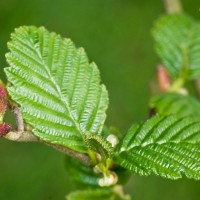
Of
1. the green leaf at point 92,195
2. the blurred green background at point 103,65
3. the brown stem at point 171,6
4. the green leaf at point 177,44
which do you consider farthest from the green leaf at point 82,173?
the blurred green background at point 103,65

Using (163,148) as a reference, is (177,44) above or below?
above

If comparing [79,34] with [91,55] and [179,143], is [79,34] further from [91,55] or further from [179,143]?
[179,143]

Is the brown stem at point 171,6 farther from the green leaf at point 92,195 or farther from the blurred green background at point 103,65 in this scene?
the blurred green background at point 103,65

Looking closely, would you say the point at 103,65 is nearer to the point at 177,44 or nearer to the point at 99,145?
the point at 177,44

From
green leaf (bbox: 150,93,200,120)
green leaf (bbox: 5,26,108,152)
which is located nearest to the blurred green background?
green leaf (bbox: 150,93,200,120)

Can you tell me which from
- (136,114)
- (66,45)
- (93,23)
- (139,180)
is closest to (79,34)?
(93,23)

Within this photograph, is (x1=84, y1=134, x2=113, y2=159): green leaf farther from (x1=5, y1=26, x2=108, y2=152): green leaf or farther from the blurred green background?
the blurred green background

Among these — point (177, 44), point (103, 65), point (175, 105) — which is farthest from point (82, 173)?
point (103, 65)
